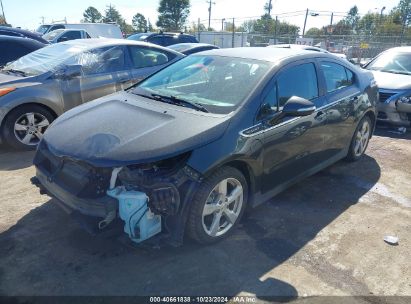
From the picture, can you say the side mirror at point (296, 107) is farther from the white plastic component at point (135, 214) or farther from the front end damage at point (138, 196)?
the white plastic component at point (135, 214)

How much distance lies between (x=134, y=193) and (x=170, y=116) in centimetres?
82

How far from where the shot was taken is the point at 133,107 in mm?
3537

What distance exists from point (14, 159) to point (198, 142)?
351 centimetres

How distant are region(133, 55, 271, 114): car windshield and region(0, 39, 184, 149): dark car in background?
203 cm

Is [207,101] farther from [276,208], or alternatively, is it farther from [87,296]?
[87,296]

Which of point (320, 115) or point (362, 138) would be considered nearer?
point (320, 115)

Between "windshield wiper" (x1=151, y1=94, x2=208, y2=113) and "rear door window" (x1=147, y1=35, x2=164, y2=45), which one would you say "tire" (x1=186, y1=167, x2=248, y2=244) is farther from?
"rear door window" (x1=147, y1=35, x2=164, y2=45)

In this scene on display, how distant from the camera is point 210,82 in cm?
372

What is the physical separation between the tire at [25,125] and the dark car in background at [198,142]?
216cm

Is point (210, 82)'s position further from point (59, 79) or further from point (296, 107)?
point (59, 79)

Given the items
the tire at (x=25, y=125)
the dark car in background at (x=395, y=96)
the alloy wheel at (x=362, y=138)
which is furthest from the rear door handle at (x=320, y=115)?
the tire at (x=25, y=125)

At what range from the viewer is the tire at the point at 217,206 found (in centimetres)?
295

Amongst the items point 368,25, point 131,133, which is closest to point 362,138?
point 131,133

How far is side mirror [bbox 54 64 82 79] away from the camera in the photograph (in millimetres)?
5668
